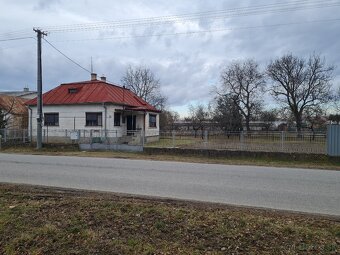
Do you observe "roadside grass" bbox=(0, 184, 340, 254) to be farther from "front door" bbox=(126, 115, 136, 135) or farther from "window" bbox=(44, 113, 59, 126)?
"front door" bbox=(126, 115, 136, 135)

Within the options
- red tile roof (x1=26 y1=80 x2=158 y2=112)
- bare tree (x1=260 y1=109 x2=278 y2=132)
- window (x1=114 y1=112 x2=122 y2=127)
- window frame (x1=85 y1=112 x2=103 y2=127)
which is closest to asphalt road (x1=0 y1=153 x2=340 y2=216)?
window frame (x1=85 y1=112 x2=103 y2=127)

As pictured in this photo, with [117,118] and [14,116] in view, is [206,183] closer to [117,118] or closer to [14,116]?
[117,118]

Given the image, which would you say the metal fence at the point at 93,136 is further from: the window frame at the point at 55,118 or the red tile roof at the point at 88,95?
the red tile roof at the point at 88,95

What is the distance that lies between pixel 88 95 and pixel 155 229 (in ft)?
85.9

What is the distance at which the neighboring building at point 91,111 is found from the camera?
27.9 metres

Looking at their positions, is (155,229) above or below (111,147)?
below

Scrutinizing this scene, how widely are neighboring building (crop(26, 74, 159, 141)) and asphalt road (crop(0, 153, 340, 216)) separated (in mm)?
13613

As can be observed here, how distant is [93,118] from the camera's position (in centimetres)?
2838

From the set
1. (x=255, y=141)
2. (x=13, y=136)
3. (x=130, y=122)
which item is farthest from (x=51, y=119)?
(x=255, y=141)

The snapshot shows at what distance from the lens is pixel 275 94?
49.8 meters

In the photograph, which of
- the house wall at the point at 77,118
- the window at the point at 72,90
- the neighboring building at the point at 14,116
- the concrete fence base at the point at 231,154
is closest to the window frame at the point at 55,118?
the house wall at the point at 77,118

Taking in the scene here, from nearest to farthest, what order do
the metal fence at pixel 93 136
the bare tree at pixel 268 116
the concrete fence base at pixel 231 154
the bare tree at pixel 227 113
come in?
the concrete fence base at pixel 231 154, the metal fence at pixel 93 136, the bare tree at pixel 227 113, the bare tree at pixel 268 116

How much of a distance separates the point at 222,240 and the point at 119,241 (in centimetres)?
147

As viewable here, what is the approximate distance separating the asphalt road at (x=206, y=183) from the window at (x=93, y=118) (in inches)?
598
